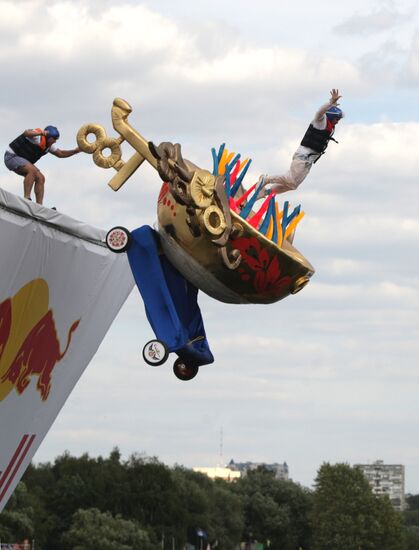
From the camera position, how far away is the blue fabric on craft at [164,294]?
15414 mm

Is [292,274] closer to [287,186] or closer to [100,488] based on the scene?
[287,186]

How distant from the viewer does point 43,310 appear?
57.8 feet

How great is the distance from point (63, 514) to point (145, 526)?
4893mm

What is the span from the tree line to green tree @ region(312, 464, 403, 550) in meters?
0.06

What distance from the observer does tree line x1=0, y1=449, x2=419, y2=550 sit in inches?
3061

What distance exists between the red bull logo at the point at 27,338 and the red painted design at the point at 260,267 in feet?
11.0

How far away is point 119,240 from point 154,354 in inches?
57.2

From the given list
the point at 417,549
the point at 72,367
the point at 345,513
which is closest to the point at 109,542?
the point at 345,513

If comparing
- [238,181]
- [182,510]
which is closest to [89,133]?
[238,181]

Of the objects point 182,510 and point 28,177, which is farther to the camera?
point 182,510

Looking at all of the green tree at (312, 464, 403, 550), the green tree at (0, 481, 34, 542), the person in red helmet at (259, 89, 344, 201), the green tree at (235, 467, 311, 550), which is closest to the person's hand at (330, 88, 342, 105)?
the person in red helmet at (259, 89, 344, 201)

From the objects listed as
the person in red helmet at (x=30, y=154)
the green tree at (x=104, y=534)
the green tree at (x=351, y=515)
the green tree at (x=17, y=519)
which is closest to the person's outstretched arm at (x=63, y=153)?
the person in red helmet at (x=30, y=154)

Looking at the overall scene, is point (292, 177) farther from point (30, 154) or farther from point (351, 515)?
point (351, 515)

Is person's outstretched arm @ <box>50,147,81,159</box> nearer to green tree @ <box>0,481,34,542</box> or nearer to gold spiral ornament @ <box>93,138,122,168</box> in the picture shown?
gold spiral ornament @ <box>93,138,122,168</box>
